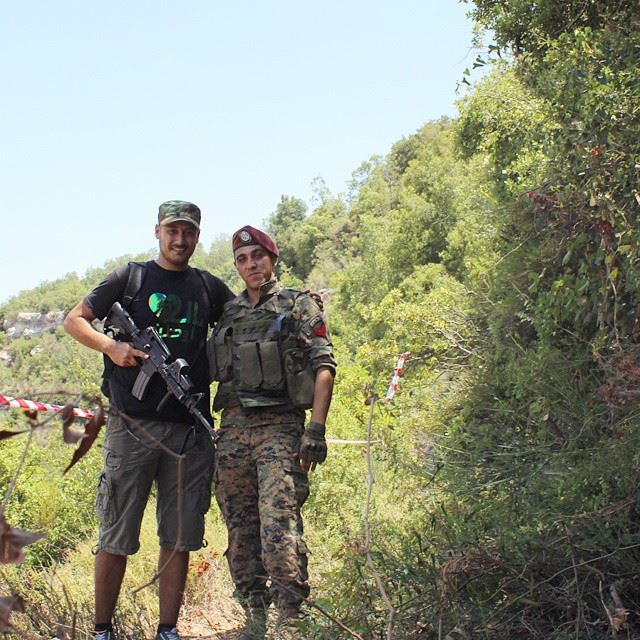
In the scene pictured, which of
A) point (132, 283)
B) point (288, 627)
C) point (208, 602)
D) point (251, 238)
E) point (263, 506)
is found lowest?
point (288, 627)

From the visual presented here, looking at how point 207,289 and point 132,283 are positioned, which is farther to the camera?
point 207,289

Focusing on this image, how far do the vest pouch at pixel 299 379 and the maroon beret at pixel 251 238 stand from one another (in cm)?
52

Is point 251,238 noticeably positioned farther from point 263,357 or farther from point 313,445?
point 313,445

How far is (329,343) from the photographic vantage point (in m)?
3.97

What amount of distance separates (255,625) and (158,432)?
3.11 ft

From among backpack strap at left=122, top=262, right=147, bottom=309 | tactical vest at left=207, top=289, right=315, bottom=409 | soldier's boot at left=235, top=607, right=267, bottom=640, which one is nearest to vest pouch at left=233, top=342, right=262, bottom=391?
tactical vest at left=207, top=289, right=315, bottom=409

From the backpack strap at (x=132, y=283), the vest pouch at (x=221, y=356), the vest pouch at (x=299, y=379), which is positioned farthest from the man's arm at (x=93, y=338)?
the vest pouch at (x=299, y=379)

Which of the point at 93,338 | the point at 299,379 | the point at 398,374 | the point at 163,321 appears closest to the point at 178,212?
the point at 163,321

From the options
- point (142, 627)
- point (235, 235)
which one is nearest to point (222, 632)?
point (142, 627)

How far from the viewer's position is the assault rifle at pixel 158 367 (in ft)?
12.2

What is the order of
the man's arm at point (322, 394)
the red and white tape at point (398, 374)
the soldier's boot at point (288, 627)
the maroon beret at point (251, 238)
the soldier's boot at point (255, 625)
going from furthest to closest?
the red and white tape at point (398, 374) < the maroon beret at point (251, 238) < the man's arm at point (322, 394) < the soldier's boot at point (255, 625) < the soldier's boot at point (288, 627)

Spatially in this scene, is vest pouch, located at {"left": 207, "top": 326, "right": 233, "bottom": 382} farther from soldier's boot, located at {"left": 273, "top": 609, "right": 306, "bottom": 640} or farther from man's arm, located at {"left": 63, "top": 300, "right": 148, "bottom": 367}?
soldier's boot, located at {"left": 273, "top": 609, "right": 306, "bottom": 640}

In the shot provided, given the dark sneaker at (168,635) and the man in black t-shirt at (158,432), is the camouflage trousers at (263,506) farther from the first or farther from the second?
the dark sneaker at (168,635)

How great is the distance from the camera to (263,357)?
3857mm
